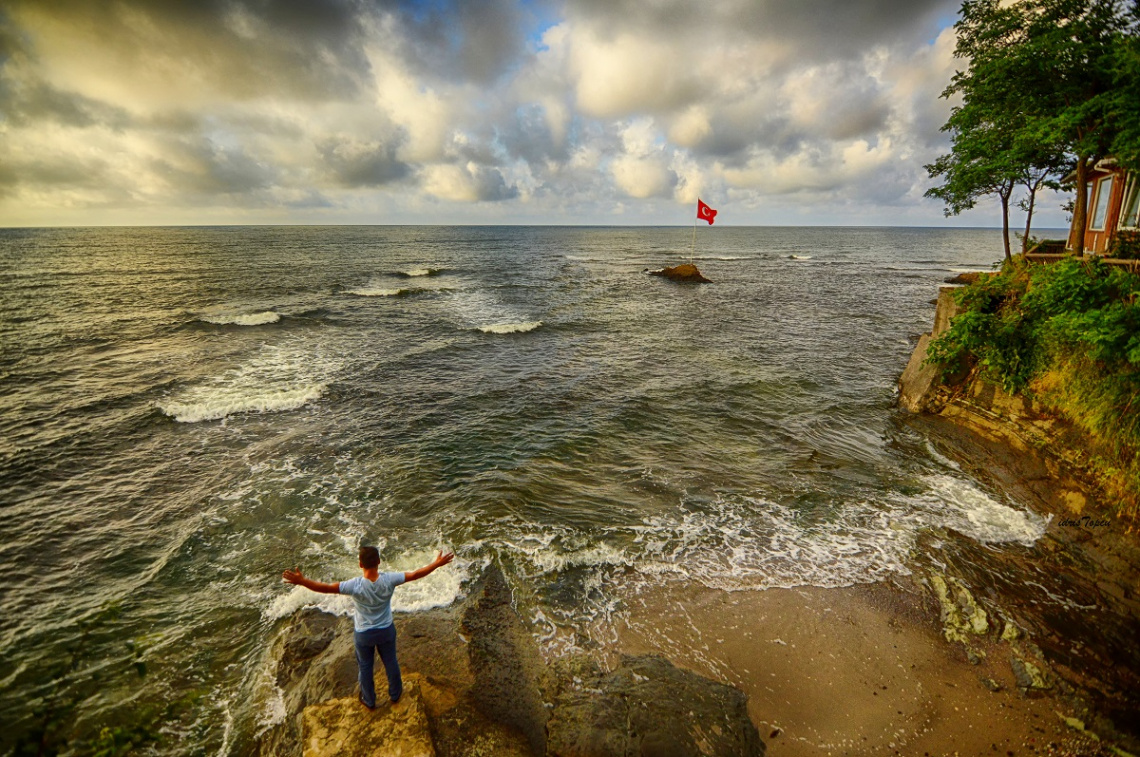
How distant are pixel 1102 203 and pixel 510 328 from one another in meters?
29.6

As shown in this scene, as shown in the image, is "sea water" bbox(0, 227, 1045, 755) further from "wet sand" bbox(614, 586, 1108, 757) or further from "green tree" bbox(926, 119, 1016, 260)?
"green tree" bbox(926, 119, 1016, 260)

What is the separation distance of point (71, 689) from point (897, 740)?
13.0 metres

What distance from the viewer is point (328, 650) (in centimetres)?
780

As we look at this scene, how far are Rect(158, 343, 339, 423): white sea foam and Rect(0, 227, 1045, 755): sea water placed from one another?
0.16 m

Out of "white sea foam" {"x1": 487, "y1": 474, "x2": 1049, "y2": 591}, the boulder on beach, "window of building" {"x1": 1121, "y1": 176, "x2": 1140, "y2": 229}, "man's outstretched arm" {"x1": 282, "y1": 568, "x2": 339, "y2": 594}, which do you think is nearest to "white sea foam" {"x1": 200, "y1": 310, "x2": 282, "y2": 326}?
"white sea foam" {"x1": 487, "y1": 474, "x2": 1049, "y2": 591}

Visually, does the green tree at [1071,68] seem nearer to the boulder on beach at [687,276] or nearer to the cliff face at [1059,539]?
the cliff face at [1059,539]

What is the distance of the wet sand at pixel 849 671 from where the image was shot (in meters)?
7.06

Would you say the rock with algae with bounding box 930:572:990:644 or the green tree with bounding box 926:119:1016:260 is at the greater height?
the green tree with bounding box 926:119:1016:260

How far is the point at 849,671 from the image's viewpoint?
816 centimetres

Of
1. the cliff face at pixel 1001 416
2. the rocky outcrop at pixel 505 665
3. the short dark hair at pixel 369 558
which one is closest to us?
the short dark hair at pixel 369 558

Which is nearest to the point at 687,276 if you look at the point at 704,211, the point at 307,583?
the point at 704,211

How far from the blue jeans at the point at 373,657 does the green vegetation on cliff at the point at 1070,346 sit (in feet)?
48.1

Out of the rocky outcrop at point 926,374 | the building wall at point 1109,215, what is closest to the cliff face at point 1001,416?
the rocky outcrop at point 926,374

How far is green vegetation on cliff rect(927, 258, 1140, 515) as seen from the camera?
10680 millimetres
